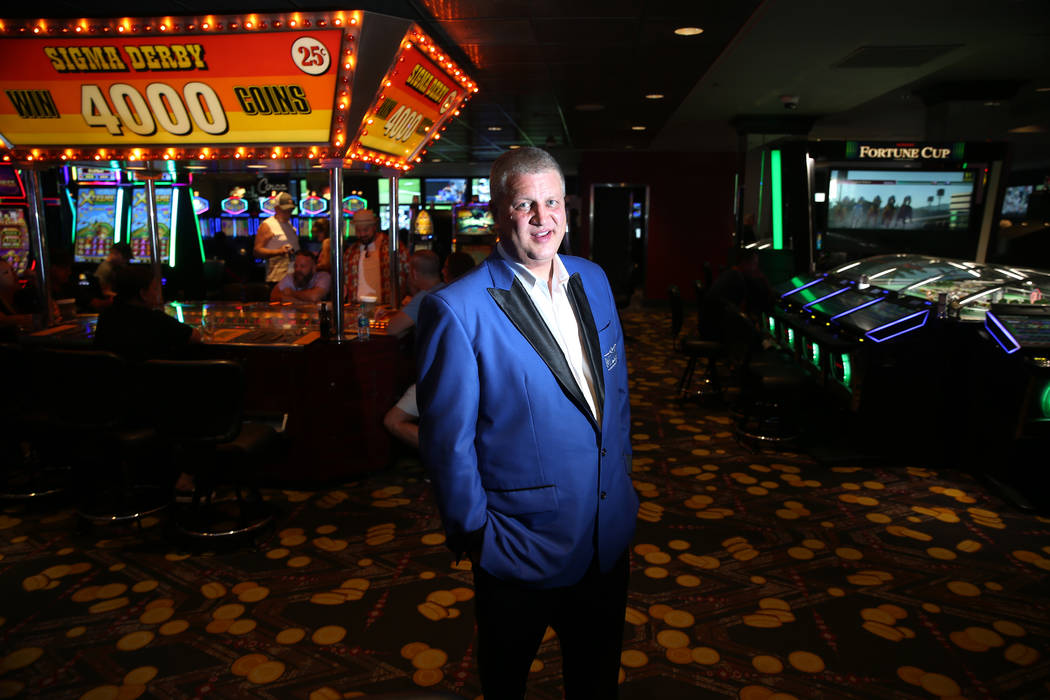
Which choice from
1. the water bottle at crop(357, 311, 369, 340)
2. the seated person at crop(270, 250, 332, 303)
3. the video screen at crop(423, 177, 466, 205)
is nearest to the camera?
the water bottle at crop(357, 311, 369, 340)

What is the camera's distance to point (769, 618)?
2.42 m

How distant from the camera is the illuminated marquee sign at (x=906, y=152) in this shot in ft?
18.6

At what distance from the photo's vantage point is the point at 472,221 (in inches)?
398

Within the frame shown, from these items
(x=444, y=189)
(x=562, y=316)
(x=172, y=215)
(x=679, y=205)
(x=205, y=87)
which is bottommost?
(x=562, y=316)

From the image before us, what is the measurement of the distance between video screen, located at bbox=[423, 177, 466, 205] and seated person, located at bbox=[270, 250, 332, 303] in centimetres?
955

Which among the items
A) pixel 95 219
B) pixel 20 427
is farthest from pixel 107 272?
pixel 95 219

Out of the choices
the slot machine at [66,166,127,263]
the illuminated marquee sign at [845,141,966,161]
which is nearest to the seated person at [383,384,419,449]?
the illuminated marquee sign at [845,141,966,161]

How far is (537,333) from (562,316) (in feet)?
0.43

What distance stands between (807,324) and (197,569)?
3.84 metres

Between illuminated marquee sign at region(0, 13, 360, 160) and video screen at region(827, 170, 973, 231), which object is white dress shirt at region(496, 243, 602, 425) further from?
video screen at region(827, 170, 973, 231)

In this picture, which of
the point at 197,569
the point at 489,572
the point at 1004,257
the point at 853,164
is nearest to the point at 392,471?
the point at 197,569

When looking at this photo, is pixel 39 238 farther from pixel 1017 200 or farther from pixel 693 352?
pixel 1017 200

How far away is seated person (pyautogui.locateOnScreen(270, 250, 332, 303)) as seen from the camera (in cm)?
503

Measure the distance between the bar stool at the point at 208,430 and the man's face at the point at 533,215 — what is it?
1.83 m
